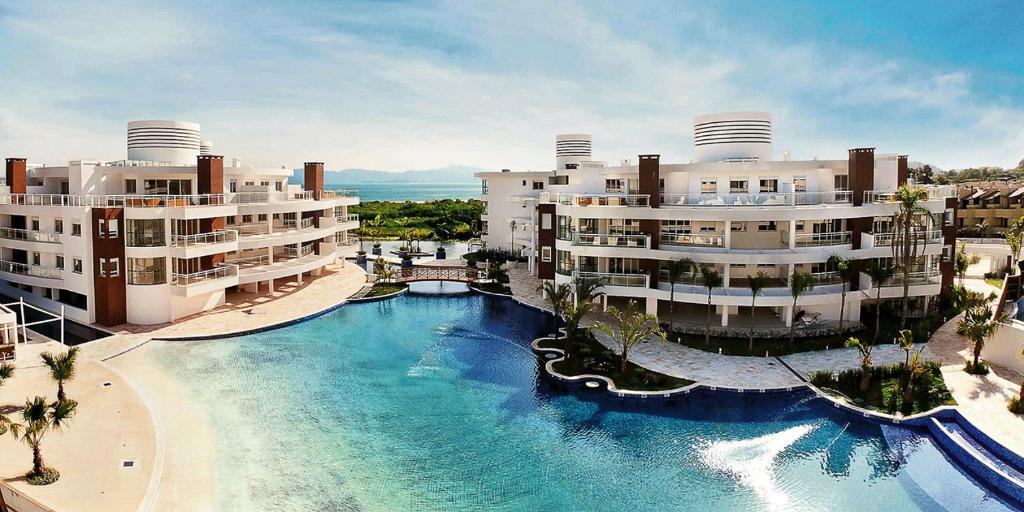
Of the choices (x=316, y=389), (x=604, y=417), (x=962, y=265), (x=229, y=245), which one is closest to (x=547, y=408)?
(x=604, y=417)

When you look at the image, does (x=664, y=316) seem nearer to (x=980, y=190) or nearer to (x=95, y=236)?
(x=95, y=236)

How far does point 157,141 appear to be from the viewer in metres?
39.2

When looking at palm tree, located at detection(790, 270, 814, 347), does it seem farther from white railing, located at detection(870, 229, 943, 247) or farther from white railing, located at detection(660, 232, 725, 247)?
white railing, located at detection(870, 229, 943, 247)

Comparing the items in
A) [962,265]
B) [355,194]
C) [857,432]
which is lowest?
[857,432]

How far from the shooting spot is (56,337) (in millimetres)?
28016

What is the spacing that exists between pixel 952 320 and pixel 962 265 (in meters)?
8.31

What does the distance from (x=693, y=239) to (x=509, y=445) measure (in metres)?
16.4

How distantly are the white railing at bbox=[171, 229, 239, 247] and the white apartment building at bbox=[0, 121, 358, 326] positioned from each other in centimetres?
5

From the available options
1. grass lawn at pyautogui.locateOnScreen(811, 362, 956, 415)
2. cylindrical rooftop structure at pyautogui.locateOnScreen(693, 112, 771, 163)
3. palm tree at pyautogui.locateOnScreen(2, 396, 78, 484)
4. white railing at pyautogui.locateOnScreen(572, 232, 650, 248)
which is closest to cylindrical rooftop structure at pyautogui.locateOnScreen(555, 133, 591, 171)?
cylindrical rooftop structure at pyautogui.locateOnScreen(693, 112, 771, 163)

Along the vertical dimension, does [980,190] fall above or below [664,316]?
above

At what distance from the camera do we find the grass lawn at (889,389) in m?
20.8

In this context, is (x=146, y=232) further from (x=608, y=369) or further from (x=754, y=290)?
(x=754, y=290)

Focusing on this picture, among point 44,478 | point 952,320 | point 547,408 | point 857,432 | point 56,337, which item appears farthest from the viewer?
point 952,320

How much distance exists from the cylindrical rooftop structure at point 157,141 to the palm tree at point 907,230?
4000cm
